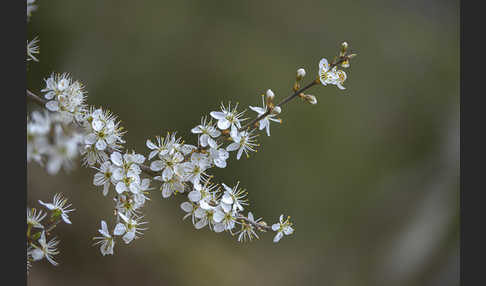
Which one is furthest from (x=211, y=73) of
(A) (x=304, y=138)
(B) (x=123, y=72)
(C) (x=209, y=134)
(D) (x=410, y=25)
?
(D) (x=410, y=25)

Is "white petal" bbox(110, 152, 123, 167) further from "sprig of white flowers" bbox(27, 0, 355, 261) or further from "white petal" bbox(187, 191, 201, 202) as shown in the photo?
"white petal" bbox(187, 191, 201, 202)

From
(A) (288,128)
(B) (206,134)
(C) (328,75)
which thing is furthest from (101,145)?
(A) (288,128)

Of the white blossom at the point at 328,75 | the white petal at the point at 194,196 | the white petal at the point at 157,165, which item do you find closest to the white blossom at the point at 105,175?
the white petal at the point at 157,165

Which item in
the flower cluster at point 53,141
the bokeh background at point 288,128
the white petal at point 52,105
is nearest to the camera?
the flower cluster at point 53,141

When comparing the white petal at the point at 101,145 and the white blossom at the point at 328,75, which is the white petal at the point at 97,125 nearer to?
the white petal at the point at 101,145

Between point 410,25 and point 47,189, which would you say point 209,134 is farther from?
point 410,25

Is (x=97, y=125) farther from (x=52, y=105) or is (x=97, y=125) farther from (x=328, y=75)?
(x=328, y=75)

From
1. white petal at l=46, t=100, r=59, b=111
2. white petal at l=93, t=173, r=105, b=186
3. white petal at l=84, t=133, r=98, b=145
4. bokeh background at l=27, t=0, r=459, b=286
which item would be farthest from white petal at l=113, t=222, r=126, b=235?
bokeh background at l=27, t=0, r=459, b=286

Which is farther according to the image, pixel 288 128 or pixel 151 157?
pixel 288 128

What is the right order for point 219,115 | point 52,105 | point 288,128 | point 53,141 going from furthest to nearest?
1. point 288,128
2. point 219,115
3. point 52,105
4. point 53,141

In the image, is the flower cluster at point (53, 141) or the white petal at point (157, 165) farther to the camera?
the white petal at point (157, 165)
